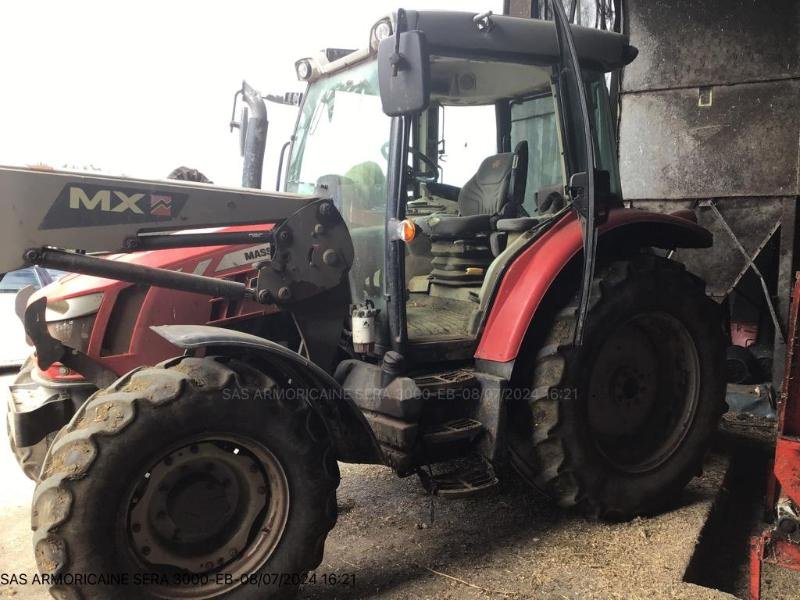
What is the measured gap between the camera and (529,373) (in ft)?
10.1

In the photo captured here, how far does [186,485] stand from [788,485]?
2346 mm

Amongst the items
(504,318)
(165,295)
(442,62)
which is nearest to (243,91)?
(442,62)

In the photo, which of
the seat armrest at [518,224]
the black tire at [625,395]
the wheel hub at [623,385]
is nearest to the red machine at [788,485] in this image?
the black tire at [625,395]

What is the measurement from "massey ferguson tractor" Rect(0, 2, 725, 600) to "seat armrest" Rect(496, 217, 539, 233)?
1 centimetres

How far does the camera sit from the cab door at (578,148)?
2.66m

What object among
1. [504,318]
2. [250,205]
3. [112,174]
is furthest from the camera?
[504,318]

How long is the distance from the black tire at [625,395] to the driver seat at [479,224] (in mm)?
573

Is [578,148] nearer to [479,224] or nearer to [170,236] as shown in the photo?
[479,224]

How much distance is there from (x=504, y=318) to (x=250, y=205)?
1.22m

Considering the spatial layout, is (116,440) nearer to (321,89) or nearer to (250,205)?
(250,205)

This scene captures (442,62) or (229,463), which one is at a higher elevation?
(442,62)

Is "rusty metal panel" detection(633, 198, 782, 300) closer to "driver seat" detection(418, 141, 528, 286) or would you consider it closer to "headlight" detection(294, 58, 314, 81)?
"driver seat" detection(418, 141, 528, 286)

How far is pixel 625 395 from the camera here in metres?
3.38

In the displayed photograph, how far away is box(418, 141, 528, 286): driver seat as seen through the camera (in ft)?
11.4
